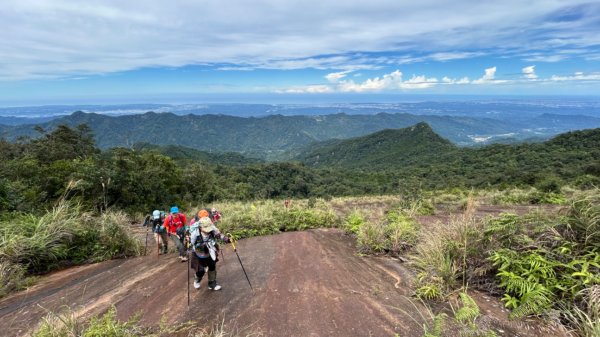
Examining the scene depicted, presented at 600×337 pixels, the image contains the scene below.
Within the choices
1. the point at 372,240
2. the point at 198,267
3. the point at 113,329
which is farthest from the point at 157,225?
the point at 372,240

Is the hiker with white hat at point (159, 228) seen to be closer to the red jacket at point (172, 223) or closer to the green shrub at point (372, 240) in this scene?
the red jacket at point (172, 223)

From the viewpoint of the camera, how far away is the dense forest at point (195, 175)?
12.8 m

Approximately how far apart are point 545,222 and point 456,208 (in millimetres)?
9069

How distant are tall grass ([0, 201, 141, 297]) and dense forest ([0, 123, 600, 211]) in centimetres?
127

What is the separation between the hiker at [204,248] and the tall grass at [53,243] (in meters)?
3.45

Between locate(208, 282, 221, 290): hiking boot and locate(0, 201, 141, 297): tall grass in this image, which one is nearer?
locate(208, 282, 221, 290): hiking boot

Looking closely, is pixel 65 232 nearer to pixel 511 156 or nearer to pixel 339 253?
pixel 339 253

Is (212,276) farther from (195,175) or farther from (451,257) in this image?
(195,175)

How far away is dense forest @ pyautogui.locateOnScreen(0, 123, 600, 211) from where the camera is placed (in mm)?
12820

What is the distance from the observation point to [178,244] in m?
7.79

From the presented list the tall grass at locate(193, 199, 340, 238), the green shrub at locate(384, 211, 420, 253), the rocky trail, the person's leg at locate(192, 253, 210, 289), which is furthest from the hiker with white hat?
the green shrub at locate(384, 211, 420, 253)

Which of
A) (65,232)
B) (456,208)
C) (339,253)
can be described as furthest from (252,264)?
(456,208)

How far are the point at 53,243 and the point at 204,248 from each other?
4258 millimetres

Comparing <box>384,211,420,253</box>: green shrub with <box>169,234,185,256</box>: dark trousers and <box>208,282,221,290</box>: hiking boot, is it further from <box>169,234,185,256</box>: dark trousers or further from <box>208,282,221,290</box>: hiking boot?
<box>169,234,185,256</box>: dark trousers
